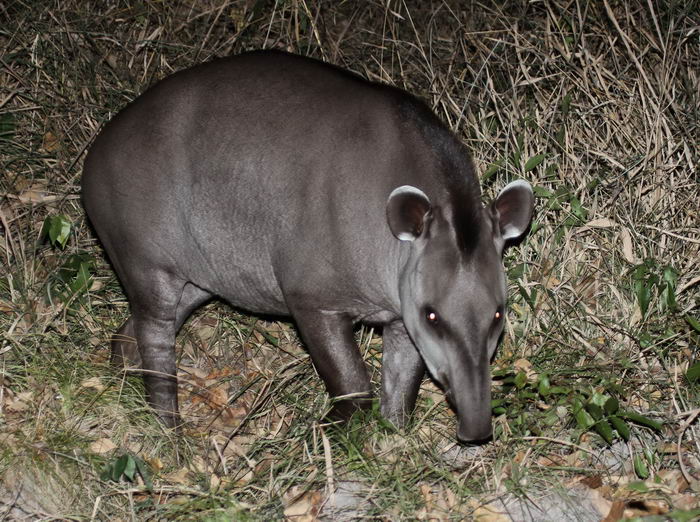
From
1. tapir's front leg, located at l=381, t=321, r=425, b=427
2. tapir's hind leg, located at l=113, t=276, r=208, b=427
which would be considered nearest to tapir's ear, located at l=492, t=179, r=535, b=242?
tapir's front leg, located at l=381, t=321, r=425, b=427

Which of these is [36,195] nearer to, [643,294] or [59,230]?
[59,230]

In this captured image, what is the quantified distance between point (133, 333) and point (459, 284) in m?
2.88

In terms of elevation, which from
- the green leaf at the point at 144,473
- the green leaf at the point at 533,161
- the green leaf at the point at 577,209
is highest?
the green leaf at the point at 533,161

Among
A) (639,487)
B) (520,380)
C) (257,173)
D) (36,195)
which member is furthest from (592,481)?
(36,195)

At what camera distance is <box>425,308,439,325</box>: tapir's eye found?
17.6 feet

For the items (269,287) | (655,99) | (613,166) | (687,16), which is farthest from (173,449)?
(687,16)

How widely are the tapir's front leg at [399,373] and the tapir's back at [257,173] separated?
70 centimetres

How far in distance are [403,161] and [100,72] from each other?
166 inches

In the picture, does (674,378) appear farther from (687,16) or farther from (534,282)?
(687,16)

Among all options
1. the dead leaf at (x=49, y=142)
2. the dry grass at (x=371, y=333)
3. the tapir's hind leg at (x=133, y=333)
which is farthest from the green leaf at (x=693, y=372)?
the dead leaf at (x=49, y=142)

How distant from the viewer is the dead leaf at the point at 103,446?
19.4ft

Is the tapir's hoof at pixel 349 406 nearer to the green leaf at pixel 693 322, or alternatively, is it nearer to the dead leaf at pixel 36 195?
the green leaf at pixel 693 322

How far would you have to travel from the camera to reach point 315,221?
5.90 m

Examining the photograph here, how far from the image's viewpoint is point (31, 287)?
24.4 ft
